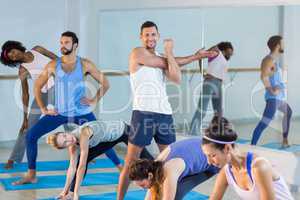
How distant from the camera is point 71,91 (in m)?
4.79

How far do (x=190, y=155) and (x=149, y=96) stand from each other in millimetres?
825

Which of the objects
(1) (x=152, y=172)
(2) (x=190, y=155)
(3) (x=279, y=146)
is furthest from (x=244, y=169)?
(3) (x=279, y=146)

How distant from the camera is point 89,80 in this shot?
21.1 ft

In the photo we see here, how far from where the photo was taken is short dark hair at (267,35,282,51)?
16.9 feet

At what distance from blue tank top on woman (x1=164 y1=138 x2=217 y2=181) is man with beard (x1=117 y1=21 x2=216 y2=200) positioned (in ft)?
2.17

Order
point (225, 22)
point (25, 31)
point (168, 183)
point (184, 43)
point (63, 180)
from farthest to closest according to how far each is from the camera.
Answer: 1. point (25, 31)
2. point (184, 43)
3. point (225, 22)
4. point (63, 180)
5. point (168, 183)

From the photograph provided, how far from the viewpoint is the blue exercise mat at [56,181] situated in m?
4.82

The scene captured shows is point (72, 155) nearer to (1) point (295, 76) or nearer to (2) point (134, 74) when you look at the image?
(2) point (134, 74)

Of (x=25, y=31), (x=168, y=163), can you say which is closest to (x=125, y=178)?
(x=168, y=163)

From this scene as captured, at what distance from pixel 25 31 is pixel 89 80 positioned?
93 cm

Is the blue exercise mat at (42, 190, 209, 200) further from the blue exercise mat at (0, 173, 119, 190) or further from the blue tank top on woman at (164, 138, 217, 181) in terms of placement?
the blue tank top on woman at (164, 138, 217, 181)

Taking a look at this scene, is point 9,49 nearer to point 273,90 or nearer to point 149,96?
point 149,96

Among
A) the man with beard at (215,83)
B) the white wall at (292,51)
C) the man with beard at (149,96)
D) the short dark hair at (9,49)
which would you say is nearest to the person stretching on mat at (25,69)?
the short dark hair at (9,49)

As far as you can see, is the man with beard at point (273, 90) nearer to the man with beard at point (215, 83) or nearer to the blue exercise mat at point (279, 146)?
the blue exercise mat at point (279, 146)
